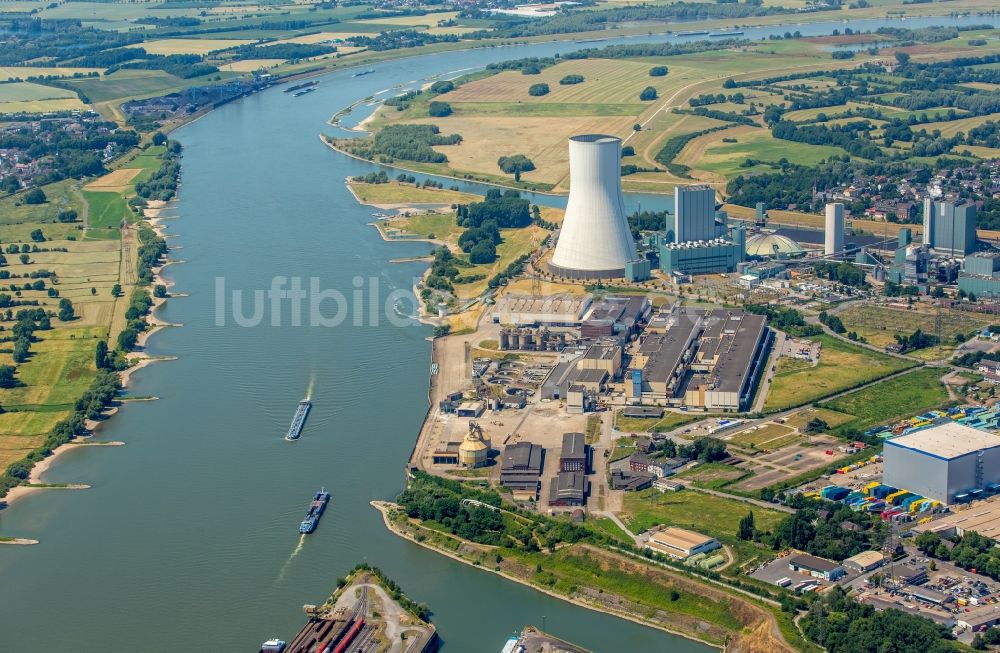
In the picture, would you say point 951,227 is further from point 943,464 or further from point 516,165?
point 516,165

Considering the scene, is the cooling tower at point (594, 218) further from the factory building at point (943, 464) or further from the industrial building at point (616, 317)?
the factory building at point (943, 464)

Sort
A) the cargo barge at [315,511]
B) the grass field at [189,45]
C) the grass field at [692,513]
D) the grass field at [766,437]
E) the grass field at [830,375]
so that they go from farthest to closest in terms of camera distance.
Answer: the grass field at [189,45] → the grass field at [830,375] → the grass field at [766,437] → the cargo barge at [315,511] → the grass field at [692,513]

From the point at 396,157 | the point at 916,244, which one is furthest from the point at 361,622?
the point at 396,157

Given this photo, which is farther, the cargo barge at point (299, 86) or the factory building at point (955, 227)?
the cargo barge at point (299, 86)

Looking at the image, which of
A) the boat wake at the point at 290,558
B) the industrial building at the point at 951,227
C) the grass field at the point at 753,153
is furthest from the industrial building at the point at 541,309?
the grass field at the point at 753,153

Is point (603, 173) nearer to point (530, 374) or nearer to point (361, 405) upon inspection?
point (530, 374)

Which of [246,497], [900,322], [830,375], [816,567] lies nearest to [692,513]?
[816,567]

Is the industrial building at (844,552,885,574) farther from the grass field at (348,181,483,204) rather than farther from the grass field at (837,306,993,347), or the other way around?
the grass field at (348,181,483,204)
